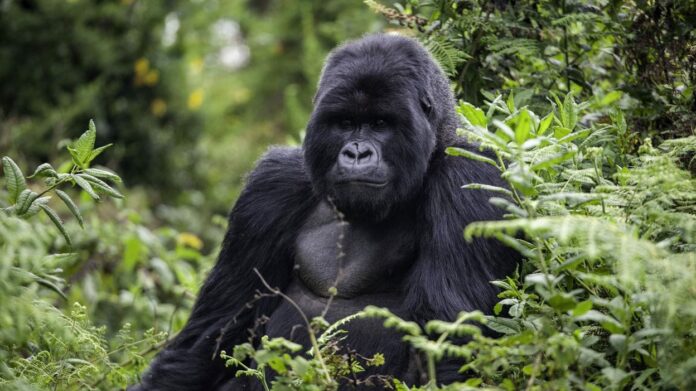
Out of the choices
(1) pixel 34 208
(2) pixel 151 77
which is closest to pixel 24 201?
(1) pixel 34 208

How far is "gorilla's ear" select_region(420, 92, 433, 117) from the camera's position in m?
3.61

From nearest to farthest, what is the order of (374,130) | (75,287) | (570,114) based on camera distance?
1. (570,114)
2. (374,130)
3. (75,287)

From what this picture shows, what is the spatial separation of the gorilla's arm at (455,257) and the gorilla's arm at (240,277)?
76 centimetres

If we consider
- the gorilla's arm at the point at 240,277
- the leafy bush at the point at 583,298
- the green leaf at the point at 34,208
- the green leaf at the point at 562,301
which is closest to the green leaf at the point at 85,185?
the green leaf at the point at 34,208

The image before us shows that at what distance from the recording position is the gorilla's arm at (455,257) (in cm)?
316

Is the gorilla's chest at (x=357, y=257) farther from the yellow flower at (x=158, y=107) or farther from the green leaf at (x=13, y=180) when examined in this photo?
the yellow flower at (x=158, y=107)

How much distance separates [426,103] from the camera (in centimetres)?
361

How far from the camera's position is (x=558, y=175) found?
3.11 meters

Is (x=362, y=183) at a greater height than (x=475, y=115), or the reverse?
(x=475, y=115)

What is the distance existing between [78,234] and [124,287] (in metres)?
0.67

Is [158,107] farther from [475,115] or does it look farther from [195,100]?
A: [475,115]

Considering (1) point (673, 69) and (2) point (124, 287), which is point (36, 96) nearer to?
(2) point (124, 287)

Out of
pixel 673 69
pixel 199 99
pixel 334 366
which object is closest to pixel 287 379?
pixel 334 366

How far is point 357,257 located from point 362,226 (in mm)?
155
